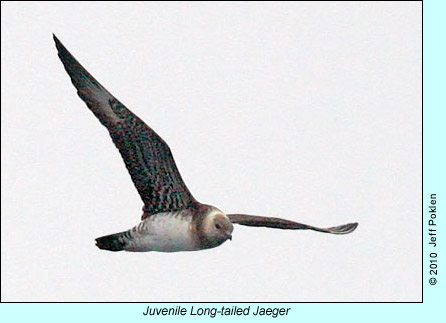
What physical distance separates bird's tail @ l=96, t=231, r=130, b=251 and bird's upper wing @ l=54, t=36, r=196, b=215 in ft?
1.97

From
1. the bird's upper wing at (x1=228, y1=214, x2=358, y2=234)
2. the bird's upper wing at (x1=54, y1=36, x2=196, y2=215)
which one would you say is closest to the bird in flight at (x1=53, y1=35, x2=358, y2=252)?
the bird's upper wing at (x1=54, y1=36, x2=196, y2=215)

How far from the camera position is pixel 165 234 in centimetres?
1034

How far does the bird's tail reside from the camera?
10.6m

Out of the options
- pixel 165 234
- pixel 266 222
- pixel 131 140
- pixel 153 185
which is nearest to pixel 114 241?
pixel 165 234

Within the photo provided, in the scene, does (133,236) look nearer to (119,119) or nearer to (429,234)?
(119,119)

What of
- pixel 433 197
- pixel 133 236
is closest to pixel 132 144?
pixel 133 236

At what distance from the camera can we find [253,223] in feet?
36.4

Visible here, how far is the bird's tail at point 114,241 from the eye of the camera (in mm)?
10586

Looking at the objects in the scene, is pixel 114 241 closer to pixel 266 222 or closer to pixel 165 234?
pixel 165 234

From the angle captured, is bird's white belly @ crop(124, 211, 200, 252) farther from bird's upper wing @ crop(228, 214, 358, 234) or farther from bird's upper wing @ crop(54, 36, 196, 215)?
bird's upper wing @ crop(228, 214, 358, 234)


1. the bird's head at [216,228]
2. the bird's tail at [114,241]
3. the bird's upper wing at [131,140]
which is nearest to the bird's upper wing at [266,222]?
the bird's head at [216,228]

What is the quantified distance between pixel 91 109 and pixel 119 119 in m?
0.32

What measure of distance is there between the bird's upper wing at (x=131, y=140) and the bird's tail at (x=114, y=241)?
599 millimetres

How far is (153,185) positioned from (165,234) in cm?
53
